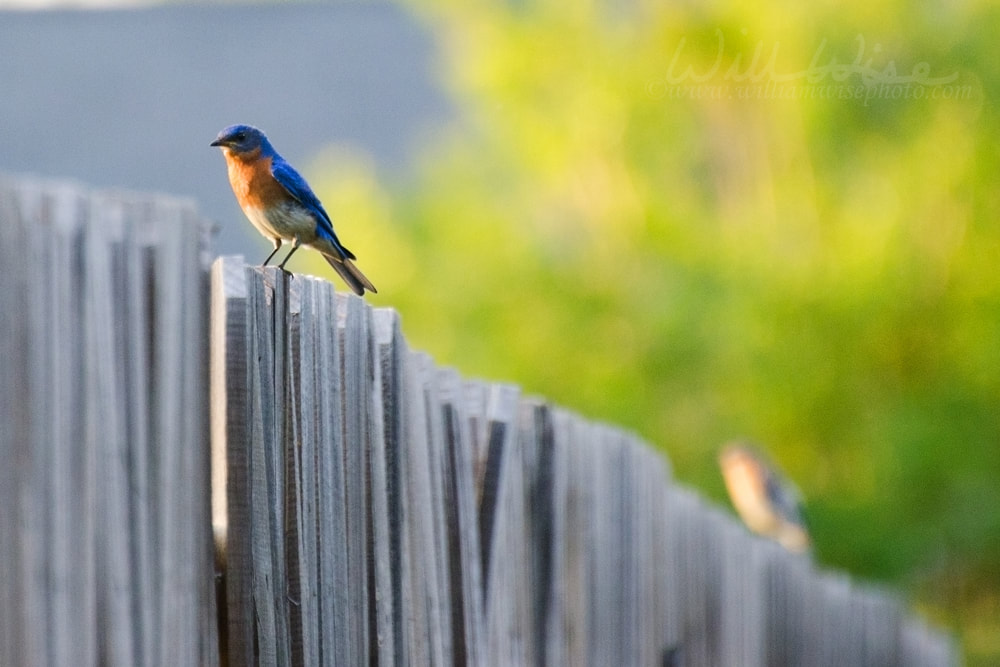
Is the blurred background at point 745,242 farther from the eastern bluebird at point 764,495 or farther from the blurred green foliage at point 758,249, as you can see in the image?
the eastern bluebird at point 764,495

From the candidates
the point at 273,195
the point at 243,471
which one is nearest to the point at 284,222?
the point at 273,195

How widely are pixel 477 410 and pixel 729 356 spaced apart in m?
8.87

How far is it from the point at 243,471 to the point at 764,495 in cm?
845

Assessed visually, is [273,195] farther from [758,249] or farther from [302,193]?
[758,249]

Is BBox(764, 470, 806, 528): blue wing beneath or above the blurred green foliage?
beneath

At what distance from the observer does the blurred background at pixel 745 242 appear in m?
12.0

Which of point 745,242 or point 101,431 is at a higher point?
point 745,242

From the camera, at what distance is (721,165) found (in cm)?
1412

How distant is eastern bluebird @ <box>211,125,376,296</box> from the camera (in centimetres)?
426

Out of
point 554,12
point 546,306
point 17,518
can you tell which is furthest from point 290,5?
point 17,518

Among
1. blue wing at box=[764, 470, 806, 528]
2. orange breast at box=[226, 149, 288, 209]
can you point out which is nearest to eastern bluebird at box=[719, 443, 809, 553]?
blue wing at box=[764, 470, 806, 528]

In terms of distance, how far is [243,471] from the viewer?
2.21 metres

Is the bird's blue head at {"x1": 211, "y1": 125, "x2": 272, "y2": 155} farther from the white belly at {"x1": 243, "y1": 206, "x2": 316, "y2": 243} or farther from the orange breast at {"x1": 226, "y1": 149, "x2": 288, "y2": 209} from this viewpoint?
the white belly at {"x1": 243, "y1": 206, "x2": 316, "y2": 243}

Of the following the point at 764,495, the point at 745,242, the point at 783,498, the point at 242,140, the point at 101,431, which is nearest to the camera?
the point at 101,431
